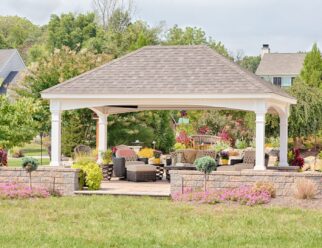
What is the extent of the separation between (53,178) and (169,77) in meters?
4.77

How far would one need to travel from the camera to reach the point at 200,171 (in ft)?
57.9

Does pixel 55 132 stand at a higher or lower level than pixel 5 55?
lower

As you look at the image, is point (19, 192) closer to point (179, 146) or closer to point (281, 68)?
point (179, 146)

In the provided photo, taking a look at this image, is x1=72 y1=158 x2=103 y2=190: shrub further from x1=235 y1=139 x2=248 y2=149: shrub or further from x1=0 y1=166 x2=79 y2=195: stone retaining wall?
x1=235 y1=139 x2=248 y2=149: shrub

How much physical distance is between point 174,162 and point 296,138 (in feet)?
59.7

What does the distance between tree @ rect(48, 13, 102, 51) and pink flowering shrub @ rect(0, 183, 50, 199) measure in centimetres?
5019

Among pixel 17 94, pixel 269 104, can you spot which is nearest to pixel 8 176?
pixel 269 104

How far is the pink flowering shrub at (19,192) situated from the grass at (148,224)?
61cm

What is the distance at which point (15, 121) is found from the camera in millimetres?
22328

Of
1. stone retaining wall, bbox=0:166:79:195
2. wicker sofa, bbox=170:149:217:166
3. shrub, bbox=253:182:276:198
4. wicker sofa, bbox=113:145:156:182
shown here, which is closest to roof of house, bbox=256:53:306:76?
wicker sofa, bbox=170:149:217:166

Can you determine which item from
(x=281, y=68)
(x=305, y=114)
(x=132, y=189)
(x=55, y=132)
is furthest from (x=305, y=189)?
(x=281, y=68)

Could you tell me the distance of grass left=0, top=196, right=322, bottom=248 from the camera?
38.1 ft

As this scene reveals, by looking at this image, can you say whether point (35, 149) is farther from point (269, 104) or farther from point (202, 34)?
point (269, 104)

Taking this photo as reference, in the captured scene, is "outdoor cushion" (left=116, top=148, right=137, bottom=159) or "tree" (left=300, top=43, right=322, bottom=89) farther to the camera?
"tree" (left=300, top=43, right=322, bottom=89)
